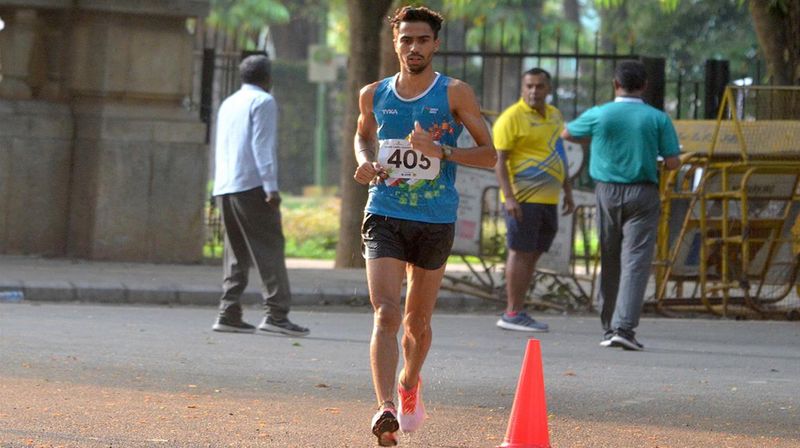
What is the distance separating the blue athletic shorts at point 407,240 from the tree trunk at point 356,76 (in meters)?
9.17

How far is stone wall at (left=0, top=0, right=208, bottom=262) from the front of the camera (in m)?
15.7

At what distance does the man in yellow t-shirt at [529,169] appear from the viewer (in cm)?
1142

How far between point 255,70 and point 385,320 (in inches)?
180

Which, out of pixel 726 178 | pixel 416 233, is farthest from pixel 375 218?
pixel 726 178

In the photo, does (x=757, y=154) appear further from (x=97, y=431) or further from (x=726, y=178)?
(x=97, y=431)

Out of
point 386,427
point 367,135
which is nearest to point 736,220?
point 367,135

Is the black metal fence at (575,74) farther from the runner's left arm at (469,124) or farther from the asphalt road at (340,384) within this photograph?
the runner's left arm at (469,124)

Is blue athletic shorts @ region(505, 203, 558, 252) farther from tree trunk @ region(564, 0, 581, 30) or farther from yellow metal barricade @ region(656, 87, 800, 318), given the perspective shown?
tree trunk @ region(564, 0, 581, 30)

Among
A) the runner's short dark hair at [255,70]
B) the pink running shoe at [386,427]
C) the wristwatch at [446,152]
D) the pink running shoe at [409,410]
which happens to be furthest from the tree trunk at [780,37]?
the pink running shoe at [386,427]

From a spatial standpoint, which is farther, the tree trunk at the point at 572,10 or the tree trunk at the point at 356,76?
the tree trunk at the point at 572,10

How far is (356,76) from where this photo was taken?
1612 cm

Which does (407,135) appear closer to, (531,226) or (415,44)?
(415,44)

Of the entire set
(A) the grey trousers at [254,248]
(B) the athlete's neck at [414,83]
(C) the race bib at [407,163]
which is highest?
(B) the athlete's neck at [414,83]

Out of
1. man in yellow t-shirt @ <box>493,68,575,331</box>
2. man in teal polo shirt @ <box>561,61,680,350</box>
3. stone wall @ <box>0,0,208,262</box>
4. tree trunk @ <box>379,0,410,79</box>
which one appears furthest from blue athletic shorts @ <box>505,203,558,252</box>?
tree trunk @ <box>379,0,410,79</box>
